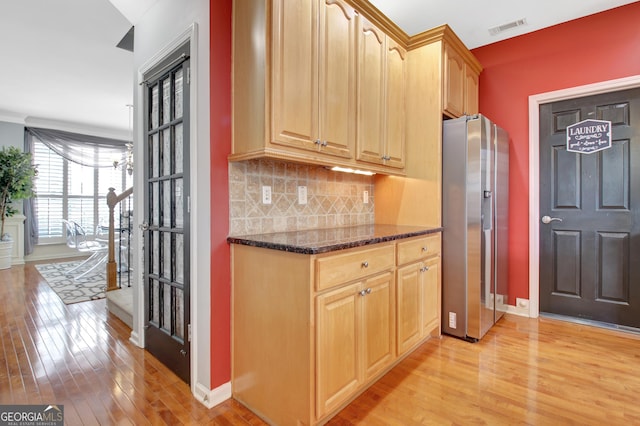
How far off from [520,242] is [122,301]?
413 cm

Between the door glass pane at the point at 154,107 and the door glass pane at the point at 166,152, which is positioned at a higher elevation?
the door glass pane at the point at 154,107

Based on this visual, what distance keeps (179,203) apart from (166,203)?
22 cm

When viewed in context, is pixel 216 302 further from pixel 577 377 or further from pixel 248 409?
pixel 577 377

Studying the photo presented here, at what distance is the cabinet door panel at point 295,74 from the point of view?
5.43 feet

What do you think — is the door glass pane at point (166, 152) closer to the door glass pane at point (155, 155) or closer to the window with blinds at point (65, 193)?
the door glass pane at point (155, 155)

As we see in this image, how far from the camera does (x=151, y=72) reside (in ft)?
7.64

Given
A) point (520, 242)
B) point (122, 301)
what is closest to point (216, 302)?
point (122, 301)

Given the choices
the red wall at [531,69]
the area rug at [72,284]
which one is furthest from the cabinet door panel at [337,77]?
Result: the area rug at [72,284]

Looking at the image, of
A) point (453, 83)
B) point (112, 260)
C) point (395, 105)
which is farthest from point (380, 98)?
point (112, 260)

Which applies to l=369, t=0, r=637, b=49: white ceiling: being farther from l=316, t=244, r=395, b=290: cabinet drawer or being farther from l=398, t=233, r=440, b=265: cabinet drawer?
l=316, t=244, r=395, b=290: cabinet drawer

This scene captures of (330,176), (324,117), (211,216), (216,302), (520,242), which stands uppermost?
(324,117)

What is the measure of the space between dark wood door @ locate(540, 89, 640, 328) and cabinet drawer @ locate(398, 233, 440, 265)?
140 centimetres

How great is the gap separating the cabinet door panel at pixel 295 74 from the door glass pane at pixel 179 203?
826 mm

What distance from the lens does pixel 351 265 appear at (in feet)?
5.52
